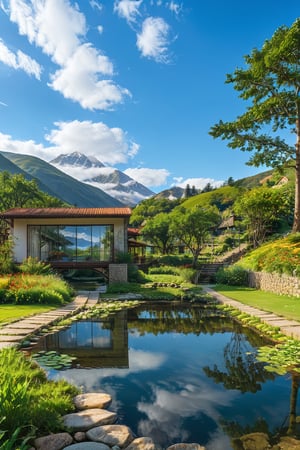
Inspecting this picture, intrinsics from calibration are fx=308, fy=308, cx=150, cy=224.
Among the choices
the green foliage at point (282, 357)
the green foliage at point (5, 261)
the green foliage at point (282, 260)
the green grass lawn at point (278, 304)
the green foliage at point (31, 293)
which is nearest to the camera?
the green foliage at point (282, 357)

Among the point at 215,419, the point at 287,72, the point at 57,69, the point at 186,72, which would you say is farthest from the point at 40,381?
the point at 287,72

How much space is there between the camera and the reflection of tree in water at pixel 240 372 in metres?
4.73

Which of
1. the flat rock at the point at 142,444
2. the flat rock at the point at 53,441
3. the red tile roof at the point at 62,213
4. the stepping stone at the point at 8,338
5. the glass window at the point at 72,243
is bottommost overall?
the flat rock at the point at 142,444

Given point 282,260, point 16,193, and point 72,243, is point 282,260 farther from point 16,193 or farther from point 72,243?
point 16,193

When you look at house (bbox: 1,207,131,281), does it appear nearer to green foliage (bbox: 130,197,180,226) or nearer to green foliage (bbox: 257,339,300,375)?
green foliage (bbox: 257,339,300,375)

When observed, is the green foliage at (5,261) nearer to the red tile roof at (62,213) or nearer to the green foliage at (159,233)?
the red tile roof at (62,213)

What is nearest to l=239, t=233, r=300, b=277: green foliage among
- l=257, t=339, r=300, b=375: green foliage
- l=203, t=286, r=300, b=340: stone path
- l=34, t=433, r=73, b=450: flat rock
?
l=203, t=286, r=300, b=340: stone path

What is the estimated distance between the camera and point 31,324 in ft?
25.2

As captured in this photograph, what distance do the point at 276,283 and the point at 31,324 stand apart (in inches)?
421

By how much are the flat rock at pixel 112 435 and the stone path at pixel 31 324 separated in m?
3.17

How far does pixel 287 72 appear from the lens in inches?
719

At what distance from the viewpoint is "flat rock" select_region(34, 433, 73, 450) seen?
9.50 feet

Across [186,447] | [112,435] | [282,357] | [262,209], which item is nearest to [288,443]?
[186,447]

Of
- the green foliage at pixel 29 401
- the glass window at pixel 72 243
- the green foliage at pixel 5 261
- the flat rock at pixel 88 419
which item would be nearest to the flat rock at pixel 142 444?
the flat rock at pixel 88 419
